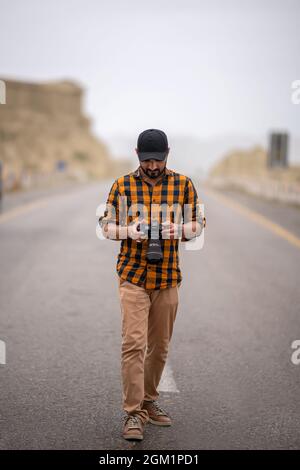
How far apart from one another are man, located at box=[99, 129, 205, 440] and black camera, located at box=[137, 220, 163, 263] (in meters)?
0.06

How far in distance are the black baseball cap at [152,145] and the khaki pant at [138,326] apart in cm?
81

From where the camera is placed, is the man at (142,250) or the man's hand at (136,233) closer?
the man's hand at (136,233)

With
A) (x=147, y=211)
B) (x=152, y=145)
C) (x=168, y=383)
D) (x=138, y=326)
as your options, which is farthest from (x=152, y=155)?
(x=168, y=383)

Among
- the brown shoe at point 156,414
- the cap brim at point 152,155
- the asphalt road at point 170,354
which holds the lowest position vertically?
the asphalt road at point 170,354

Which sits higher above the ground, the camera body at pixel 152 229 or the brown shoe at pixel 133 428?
the camera body at pixel 152 229

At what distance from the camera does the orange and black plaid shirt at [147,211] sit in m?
3.88

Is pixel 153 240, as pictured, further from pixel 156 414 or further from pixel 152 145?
pixel 156 414

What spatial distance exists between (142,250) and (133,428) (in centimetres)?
109

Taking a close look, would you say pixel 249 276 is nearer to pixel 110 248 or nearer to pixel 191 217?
pixel 110 248

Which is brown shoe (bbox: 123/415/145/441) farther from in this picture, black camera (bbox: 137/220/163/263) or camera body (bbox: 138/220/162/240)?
camera body (bbox: 138/220/162/240)

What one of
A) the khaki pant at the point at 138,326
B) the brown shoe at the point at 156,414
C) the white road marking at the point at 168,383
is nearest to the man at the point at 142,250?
the khaki pant at the point at 138,326

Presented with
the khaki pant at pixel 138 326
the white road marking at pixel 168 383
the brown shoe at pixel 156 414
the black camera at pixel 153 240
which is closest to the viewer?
the black camera at pixel 153 240

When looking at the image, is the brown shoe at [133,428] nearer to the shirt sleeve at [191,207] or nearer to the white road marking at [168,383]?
the white road marking at [168,383]

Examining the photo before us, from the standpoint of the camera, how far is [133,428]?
3.86 metres
